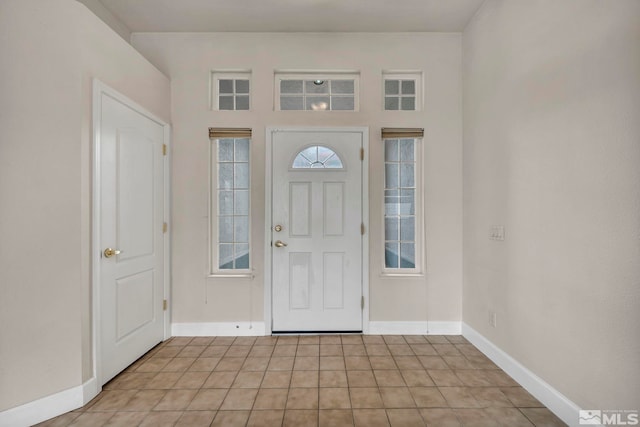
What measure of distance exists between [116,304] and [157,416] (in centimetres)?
89

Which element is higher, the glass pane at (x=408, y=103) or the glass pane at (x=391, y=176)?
the glass pane at (x=408, y=103)

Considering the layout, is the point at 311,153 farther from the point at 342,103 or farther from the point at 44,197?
the point at 44,197

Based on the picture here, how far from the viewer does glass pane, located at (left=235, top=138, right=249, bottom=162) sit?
337cm

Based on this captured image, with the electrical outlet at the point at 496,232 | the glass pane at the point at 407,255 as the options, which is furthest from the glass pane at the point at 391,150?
the electrical outlet at the point at 496,232

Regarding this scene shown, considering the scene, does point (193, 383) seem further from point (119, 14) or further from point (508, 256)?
point (119, 14)

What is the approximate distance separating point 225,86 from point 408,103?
190 cm

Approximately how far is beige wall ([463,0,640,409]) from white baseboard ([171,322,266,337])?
2109 mm

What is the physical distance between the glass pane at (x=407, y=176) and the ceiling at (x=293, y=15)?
53.0 inches

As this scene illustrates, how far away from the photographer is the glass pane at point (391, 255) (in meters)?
3.38

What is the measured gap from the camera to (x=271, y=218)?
3.27 meters

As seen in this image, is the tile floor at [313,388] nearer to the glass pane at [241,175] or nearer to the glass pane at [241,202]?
the glass pane at [241,202]

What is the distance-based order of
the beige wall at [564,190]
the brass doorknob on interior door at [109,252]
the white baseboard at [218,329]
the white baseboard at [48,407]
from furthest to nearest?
the white baseboard at [218,329] < the brass doorknob on interior door at [109,252] < the white baseboard at [48,407] < the beige wall at [564,190]

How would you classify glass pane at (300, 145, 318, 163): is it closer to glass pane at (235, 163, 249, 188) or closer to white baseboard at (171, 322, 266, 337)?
glass pane at (235, 163, 249, 188)

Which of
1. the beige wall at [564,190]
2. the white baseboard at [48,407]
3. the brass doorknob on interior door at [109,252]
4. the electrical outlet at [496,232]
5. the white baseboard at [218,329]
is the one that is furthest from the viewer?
the white baseboard at [218,329]
